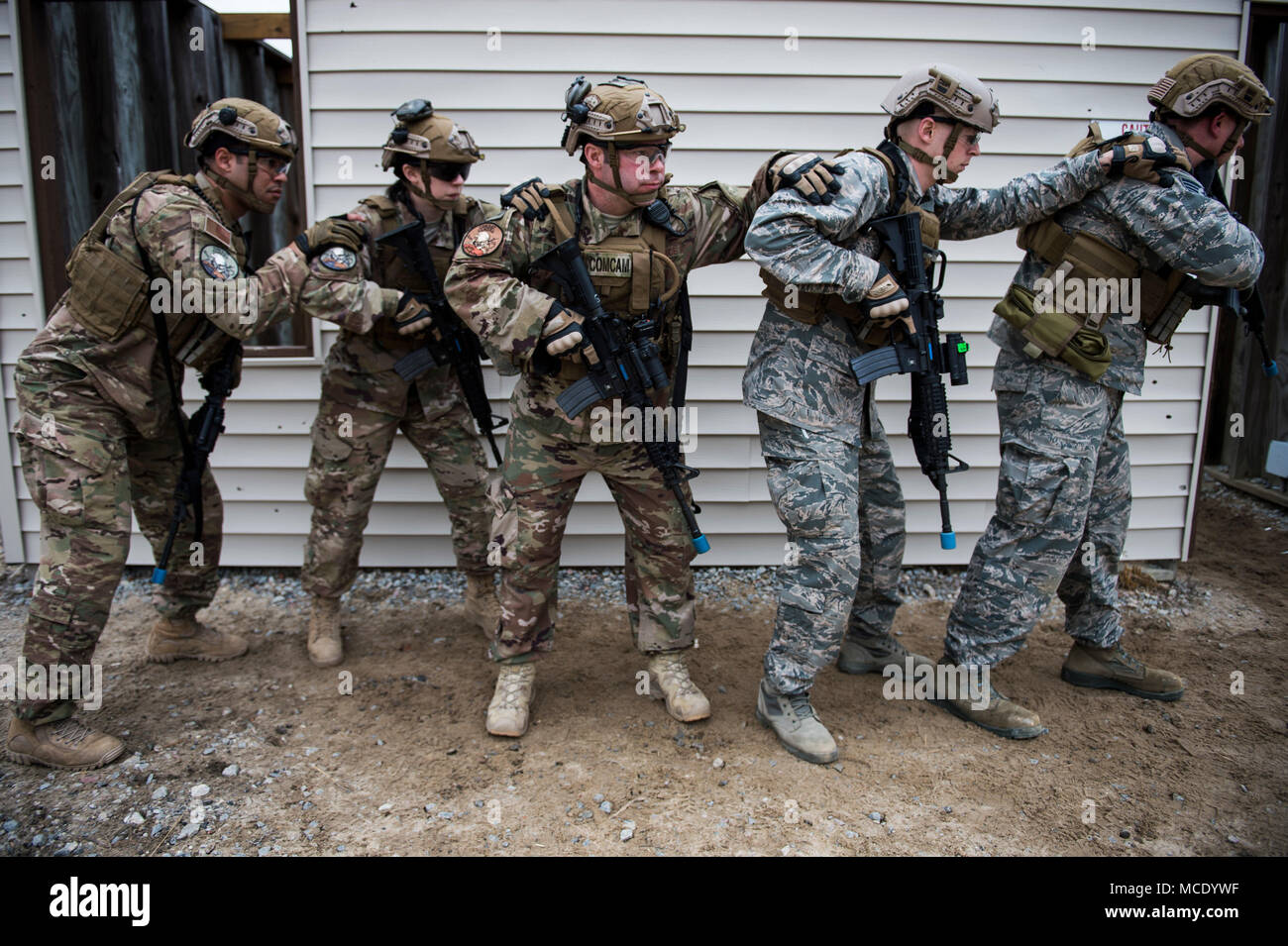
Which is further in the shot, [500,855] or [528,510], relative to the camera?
[528,510]

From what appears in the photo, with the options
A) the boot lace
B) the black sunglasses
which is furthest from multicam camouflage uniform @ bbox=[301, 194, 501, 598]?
the boot lace

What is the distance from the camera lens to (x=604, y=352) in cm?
308

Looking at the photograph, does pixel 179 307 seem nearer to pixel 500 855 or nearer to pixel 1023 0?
pixel 500 855

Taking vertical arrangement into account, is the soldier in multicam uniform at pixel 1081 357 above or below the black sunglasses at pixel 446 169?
below

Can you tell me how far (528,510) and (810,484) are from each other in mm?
1061

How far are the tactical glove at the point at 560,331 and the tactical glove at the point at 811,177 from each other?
0.87 meters

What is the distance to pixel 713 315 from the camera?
461cm

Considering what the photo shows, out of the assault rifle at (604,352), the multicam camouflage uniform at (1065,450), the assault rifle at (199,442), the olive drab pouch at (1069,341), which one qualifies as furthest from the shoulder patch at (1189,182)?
the assault rifle at (199,442)

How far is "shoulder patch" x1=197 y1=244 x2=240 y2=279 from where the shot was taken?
3082 mm

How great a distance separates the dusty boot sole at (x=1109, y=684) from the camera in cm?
366

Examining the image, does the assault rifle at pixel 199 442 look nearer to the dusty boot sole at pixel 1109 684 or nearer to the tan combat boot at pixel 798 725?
the tan combat boot at pixel 798 725

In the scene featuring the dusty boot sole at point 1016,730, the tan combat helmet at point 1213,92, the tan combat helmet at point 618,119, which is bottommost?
the dusty boot sole at point 1016,730

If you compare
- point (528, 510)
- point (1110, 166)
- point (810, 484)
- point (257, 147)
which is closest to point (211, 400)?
point (257, 147)

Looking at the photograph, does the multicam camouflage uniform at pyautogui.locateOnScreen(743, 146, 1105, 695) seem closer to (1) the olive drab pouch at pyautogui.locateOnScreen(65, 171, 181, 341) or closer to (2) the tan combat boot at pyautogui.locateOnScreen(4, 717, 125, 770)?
(1) the olive drab pouch at pyautogui.locateOnScreen(65, 171, 181, 341)
